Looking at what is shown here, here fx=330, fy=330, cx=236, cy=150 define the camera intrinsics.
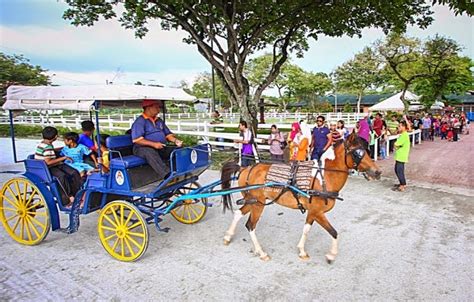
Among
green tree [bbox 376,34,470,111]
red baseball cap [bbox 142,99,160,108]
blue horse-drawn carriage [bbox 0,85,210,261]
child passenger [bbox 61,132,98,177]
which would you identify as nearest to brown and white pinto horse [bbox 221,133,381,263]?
blue horse-drawn carriage [bbox 0,85,210,261]

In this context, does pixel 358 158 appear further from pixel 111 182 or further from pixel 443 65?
pixel 443 65

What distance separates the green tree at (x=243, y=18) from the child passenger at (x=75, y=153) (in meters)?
6.61

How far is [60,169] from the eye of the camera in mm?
5035

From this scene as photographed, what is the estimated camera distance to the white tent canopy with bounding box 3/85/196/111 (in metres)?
4.40

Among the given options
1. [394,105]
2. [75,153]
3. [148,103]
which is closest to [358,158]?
[148,103]

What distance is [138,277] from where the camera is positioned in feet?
13.1

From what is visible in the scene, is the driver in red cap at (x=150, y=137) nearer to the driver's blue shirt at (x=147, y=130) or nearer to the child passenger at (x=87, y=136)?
the driver's blue shirt at (x=147, y=130)

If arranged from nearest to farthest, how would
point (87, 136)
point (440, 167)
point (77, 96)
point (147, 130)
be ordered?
point (77, 96)
point (147, 130)
point (87, 136)
point (440, 167)

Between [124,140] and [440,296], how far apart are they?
15.1 ft

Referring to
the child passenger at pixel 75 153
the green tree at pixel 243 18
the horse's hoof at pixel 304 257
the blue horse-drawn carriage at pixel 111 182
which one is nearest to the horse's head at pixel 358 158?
the horse's hoof at pixel 304 257

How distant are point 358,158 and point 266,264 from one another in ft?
5.92

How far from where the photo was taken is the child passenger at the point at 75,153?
17.0ft

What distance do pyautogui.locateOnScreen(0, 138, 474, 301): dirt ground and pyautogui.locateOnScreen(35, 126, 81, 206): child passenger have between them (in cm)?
79

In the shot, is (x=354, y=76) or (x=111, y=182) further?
(x=354, y=76)
